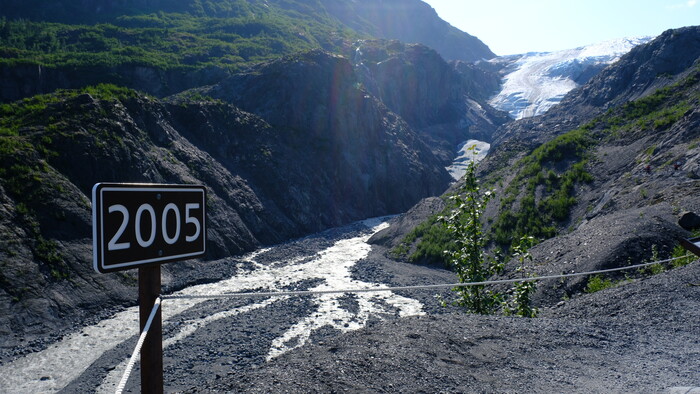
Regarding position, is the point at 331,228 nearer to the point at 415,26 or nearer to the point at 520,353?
the point at 520,353

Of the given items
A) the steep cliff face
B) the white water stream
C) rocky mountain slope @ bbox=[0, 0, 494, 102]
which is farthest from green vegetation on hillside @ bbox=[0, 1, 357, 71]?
the white water stream

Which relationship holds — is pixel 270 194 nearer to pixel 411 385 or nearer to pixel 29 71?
pixel 29 71

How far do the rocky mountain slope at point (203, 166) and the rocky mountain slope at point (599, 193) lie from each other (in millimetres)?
10972

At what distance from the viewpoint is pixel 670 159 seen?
691 inches

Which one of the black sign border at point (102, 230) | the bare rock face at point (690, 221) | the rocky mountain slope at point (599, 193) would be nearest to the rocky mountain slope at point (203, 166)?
the rocky mountain slope at point (599, 193)

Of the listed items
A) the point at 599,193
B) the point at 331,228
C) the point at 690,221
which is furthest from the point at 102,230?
the point at 331,228

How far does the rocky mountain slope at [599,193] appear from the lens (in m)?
11.4

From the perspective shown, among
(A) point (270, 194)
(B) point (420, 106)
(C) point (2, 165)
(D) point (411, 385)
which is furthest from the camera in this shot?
(B) point (420, 106)

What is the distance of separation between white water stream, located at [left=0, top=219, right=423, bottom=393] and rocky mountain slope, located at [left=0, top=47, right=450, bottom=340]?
4.91 ft

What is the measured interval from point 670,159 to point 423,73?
7851cm

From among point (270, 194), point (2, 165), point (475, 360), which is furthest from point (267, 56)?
point (475, 360)

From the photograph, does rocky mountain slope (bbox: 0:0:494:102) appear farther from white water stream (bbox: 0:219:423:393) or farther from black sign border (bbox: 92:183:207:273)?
black sign border (bbox: 92:183:207:273)

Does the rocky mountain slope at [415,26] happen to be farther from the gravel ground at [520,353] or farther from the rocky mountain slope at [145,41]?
the gravel ground at [520,353]

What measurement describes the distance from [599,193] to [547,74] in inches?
5105
